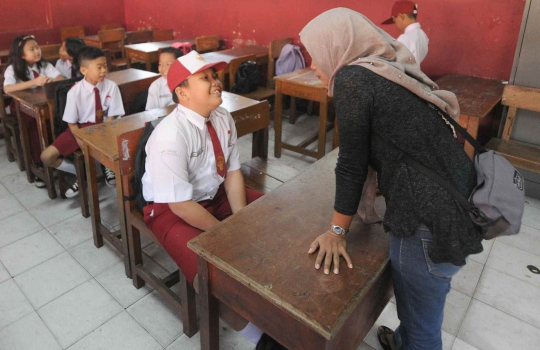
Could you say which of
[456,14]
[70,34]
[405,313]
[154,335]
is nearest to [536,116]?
[456,14]

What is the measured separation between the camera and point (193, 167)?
1.72 meters

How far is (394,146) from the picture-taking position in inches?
41.5

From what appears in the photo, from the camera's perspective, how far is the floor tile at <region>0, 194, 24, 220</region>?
108 inches

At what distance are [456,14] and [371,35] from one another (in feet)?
9.88

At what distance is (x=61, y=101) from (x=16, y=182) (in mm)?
963

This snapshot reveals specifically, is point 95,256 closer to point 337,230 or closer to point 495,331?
point 337,230

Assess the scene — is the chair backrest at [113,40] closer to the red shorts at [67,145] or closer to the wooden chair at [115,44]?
the wooden chair at [115,44]

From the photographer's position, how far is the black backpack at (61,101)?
2.61 m

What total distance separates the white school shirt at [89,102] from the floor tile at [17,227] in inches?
27.1

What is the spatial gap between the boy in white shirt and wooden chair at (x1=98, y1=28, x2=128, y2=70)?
3310mm

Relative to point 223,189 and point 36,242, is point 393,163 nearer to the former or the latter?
point 223,189

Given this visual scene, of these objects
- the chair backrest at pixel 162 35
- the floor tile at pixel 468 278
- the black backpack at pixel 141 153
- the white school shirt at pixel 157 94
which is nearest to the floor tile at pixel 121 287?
the black backpack at pixel 141 153

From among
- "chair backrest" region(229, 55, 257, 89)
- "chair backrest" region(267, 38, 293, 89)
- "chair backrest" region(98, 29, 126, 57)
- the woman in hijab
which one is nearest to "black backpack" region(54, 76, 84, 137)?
"chair backrest" region(229, 55, 257, 89)

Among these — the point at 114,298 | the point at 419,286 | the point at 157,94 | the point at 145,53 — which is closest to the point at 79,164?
the point at 157,94
